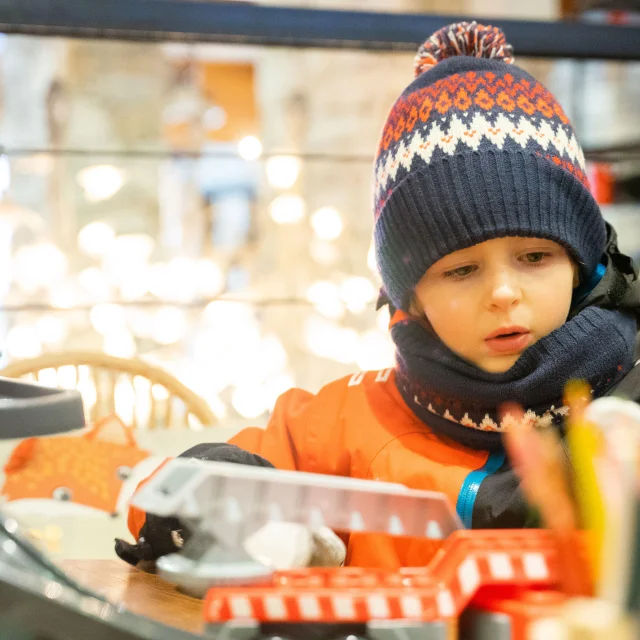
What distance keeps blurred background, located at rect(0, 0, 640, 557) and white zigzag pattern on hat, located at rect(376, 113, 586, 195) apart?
188 centimetres

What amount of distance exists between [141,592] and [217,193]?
10.0 ft

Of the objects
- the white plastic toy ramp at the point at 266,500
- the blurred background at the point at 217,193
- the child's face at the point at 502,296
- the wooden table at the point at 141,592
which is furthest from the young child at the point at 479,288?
the blurred background at the point at 217,193

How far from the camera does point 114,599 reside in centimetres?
36

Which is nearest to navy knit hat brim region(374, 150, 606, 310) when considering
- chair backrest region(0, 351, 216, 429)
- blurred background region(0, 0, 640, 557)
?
chair backrest region(0, 351, 216, 429)

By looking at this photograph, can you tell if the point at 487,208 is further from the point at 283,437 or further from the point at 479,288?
the point at 283,437

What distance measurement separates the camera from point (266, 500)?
343mm

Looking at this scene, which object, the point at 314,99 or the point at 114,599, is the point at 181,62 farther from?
the point at 114,599

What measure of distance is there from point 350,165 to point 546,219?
268 centimetres

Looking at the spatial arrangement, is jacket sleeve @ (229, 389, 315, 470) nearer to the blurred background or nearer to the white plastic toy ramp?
the white plastic toy ramp

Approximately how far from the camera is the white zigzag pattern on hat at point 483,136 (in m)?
0.76

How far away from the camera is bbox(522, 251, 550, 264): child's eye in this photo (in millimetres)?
758

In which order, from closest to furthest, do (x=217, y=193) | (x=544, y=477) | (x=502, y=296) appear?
(x=544, y=477), (x=502, y=296), (x=217, y=193)

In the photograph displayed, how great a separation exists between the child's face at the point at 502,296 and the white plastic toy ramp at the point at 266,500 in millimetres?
385

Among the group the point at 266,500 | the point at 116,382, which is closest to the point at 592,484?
the point at 266,500
